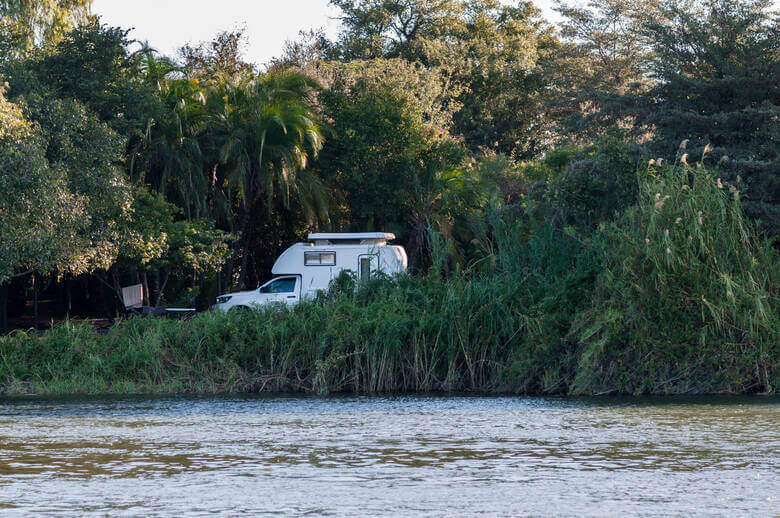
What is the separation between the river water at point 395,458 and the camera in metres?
9.93

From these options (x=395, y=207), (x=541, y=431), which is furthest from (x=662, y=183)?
(x=395, y=207)

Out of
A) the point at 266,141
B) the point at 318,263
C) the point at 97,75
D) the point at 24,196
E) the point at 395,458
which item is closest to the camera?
the point at 395,458

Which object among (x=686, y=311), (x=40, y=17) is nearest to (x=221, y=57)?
(x=40, y=17)

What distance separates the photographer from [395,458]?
12.5 m

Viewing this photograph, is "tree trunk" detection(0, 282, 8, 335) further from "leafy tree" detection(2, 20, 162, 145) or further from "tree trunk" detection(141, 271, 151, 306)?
"leafy tree" detection(2, 20, 162, 145)

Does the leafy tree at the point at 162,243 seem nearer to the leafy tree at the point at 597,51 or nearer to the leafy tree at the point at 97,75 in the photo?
the leafy tree at the point at 97,75

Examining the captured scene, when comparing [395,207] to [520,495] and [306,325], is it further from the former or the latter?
[520,495]

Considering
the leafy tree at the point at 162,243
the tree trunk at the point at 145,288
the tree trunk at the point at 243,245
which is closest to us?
the leafy tree at the point at 162,243

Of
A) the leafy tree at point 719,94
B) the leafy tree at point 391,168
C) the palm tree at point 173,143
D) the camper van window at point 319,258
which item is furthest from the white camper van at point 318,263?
the leafy tree at point 719,94

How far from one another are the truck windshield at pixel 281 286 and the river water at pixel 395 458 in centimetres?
1036

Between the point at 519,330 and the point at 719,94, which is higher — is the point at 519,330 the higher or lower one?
the lower one

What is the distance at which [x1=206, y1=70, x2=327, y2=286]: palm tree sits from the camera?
99.2 ft

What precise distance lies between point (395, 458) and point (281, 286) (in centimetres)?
1706

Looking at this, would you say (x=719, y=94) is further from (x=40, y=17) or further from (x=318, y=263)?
(x=40, y=17)
